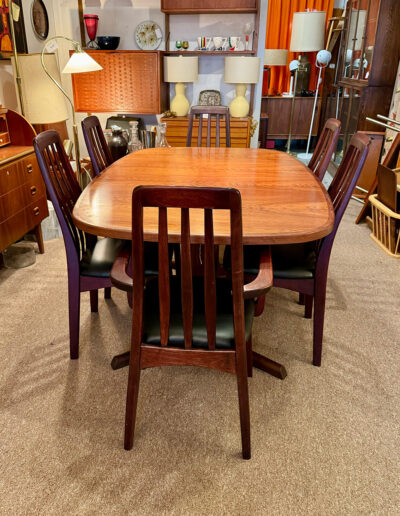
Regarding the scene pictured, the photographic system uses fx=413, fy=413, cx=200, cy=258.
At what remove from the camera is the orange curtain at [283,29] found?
6.15 metres

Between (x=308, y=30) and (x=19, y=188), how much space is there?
13.6 feet

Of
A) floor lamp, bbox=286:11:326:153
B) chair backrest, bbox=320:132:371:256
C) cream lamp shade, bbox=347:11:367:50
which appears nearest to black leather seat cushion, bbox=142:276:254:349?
chair backrest, bbox=320:132:371:256

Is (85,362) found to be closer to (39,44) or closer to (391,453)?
(391,453)

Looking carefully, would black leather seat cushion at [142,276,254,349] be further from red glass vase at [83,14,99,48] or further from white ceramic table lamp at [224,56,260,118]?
red glass vase at [83,14,99,48]

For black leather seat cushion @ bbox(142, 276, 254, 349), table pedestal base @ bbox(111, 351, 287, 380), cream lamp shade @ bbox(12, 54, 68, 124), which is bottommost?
table pedestal base @ bbox(111, 351, 287, 380)

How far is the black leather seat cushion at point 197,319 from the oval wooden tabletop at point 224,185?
0.25 meters

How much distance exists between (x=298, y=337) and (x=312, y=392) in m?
0.39

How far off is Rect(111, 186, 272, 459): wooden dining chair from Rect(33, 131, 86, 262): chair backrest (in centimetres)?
36

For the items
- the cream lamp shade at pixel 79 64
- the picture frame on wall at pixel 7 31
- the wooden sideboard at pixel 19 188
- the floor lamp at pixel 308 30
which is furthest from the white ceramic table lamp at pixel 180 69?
the wooden sideboard at pixel 19 188

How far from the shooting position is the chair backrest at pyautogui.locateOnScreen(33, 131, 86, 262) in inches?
61.7

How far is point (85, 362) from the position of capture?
1.85 meters

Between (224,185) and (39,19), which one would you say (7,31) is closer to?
(39,19)

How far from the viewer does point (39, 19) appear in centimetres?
386

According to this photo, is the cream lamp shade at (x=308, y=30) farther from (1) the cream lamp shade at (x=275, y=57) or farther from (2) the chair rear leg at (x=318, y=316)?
(2) the chair rear leg at (x=318, y=316)
